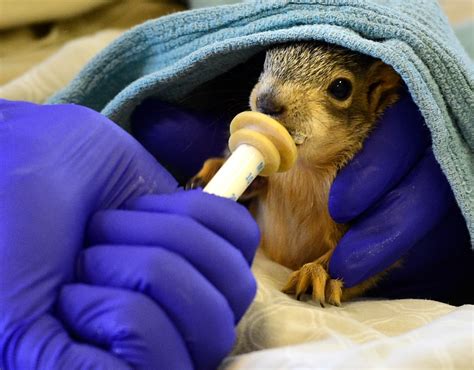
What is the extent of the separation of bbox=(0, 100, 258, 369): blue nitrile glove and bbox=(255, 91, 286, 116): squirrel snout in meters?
0.28

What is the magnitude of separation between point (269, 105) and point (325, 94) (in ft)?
0.46

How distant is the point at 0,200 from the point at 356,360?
455 mm

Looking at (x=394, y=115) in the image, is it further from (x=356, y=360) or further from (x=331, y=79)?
(x=356, y=360)

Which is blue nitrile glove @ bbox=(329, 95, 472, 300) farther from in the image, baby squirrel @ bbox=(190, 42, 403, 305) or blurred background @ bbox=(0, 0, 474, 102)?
blurred background @ bbox=(0, 0, 474, 102)

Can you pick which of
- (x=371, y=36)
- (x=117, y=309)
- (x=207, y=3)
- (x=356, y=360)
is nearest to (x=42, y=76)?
(x=207, y=3)

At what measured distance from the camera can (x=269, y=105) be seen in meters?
0.97

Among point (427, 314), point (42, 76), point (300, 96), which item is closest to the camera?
point (427, 314)

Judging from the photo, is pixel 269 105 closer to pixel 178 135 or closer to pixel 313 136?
pixel 313 136

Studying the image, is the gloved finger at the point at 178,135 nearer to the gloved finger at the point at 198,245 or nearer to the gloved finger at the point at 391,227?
the gloved finger at the point at 391,227

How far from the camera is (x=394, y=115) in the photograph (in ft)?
3.45

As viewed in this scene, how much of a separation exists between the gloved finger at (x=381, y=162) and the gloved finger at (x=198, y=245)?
0.31 metres

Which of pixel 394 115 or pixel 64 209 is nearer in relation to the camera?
pixel 64 209

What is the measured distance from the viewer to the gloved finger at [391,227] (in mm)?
Result: 973

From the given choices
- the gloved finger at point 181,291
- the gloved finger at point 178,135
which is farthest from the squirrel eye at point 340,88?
the gloved finger at point 181,291
